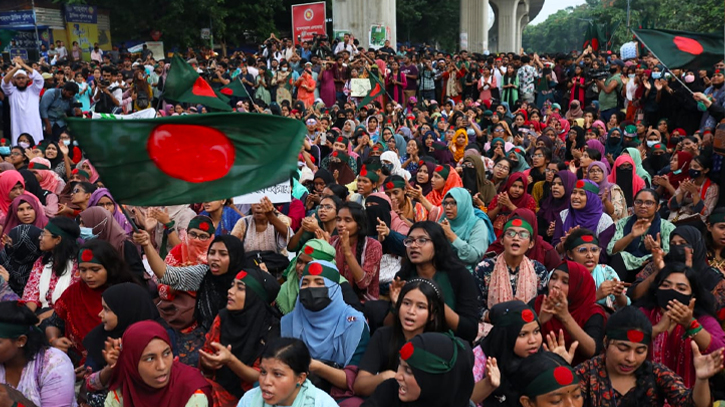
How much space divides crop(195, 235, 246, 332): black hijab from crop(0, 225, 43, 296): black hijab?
152 cm

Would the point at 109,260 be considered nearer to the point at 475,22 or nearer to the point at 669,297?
the point at 669,297

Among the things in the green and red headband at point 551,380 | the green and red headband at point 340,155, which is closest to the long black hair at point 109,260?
the green and red headband at point 551,380

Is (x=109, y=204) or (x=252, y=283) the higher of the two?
(x=109, y=204)

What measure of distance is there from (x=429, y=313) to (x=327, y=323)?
65 centimetres

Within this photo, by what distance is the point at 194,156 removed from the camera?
146 inches

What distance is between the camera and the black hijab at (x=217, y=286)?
14.0 ft

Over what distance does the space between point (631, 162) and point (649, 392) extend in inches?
181

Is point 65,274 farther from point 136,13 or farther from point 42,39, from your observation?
point 136,13

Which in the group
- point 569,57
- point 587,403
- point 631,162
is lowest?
point 587,403

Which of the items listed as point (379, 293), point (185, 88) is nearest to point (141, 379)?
point (379, 293)

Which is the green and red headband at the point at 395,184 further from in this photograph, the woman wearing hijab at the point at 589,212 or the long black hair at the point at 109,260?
the long black hair at the point at 109,260

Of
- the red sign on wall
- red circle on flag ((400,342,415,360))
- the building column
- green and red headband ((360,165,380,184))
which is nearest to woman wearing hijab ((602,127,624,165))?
green and red headband ((360,165,380,184))

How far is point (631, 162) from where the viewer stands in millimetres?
7348

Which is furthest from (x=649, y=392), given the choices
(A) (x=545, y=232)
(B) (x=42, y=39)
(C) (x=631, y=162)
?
(B) (x=42, y=39)
